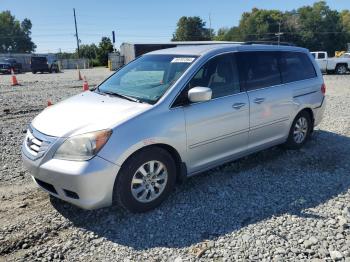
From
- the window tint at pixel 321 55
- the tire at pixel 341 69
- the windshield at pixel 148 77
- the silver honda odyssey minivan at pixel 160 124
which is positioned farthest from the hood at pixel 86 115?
the tire at pixel 341 69

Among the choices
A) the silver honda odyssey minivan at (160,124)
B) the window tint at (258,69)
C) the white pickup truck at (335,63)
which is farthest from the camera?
the white pickup truck at (335,63)

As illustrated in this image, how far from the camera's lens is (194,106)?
4.17 meters

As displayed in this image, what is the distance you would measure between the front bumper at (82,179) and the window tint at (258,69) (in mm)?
2367

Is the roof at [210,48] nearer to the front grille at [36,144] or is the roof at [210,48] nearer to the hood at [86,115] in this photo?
the hood at [86,115]

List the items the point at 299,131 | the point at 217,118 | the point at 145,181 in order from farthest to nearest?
1. the point at 299,131
2. the point at 217,118
3. the point at 145,181

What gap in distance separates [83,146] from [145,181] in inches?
32.1

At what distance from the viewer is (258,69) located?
16.8ft

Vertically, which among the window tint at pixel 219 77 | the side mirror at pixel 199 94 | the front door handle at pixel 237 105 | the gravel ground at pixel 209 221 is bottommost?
the gravel ground at pixel 209 221

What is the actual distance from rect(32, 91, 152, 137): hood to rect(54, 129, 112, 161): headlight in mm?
73

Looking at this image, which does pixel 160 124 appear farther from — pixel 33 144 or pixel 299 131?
pixel 299 131

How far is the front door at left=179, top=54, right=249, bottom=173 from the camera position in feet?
13.7

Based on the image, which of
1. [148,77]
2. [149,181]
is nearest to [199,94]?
[148,77]

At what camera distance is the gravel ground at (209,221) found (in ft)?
10.7

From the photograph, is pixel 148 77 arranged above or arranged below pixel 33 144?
above
